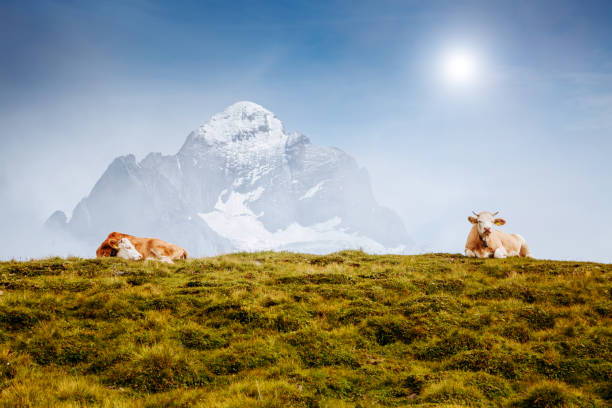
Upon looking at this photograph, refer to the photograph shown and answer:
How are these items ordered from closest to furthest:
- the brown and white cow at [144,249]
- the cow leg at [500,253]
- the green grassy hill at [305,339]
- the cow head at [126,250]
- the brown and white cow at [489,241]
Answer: the green grassy hill at [305,339] → the cow head at [126,250] → the cow leg at [500,253] → the brown and white cow at [144,249] → the brown and white cow at [489,241]

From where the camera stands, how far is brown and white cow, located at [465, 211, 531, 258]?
2020 cm

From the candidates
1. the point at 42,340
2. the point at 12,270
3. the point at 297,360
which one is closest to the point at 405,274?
the point at 297,360

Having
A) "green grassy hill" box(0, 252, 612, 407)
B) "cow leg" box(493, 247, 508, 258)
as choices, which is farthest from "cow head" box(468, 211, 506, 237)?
"green grassy hill" box(0, 252, 612, 407)

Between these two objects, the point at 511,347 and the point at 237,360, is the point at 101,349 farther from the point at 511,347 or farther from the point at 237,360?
the point at 511,347

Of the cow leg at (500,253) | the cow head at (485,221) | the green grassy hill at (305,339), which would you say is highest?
the cow head at (485,221)

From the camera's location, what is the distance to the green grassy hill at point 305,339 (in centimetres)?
771

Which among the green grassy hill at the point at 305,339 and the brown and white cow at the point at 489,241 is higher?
the brown and white cow at the point at 489,241

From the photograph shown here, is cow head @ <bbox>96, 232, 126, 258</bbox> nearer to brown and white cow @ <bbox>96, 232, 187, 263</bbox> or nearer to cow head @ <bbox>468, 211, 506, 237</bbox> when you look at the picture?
brown and white cow @ <bbox>96, 232, 187, 263</bbox>

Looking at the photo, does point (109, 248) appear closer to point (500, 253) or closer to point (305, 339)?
point (305, 339)

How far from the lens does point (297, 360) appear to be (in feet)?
30.0

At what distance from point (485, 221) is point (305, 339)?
14.5 m

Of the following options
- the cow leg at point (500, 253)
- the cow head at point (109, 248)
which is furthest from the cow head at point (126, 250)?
the cow leg at point (500, 253)

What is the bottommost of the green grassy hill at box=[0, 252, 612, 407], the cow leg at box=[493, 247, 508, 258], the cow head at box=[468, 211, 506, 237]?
the green grassy hill at box=[0, 252, 612, 407]

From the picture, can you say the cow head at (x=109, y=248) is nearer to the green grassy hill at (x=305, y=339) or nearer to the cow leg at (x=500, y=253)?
the green grassy hill at (x=305, y=339)
